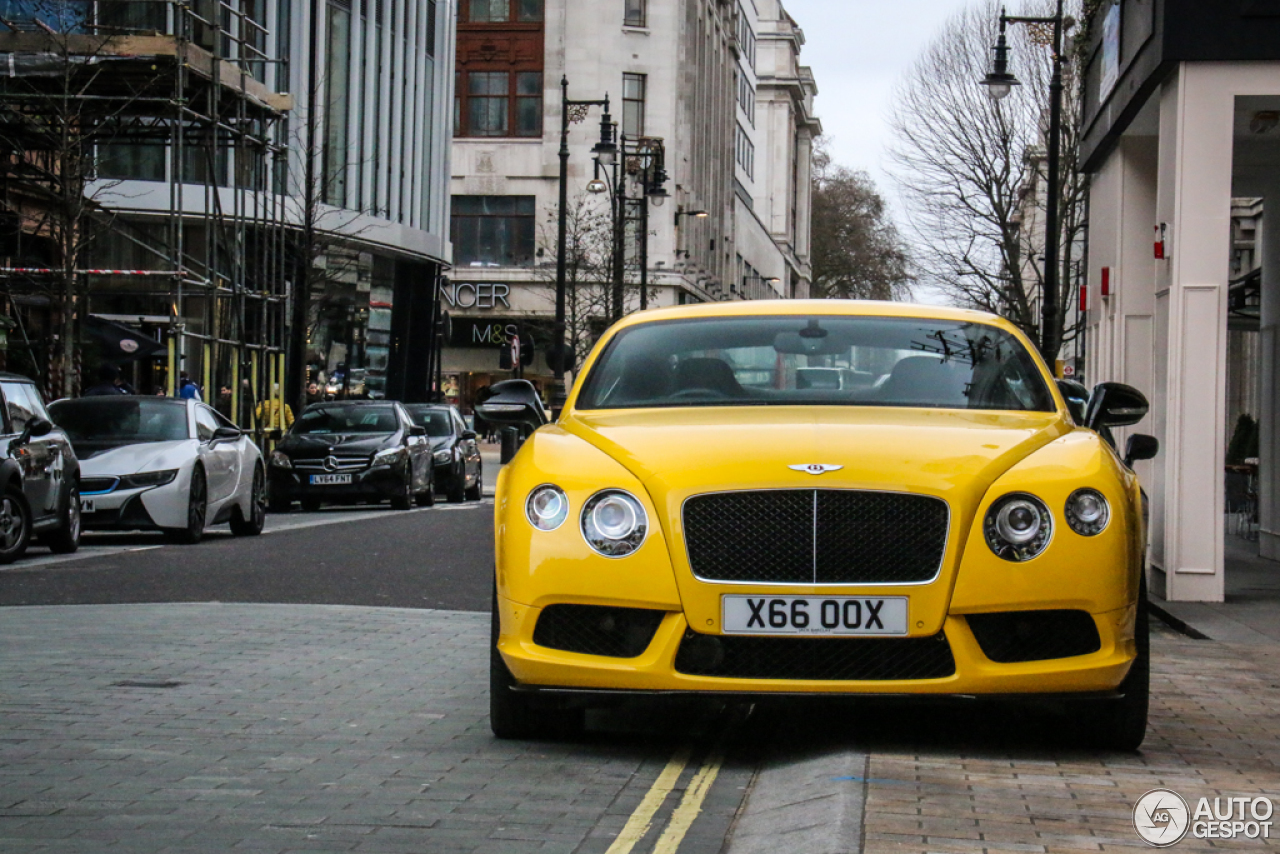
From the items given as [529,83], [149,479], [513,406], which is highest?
[529,83]

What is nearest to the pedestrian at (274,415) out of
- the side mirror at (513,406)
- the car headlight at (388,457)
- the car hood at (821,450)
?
the car headlight at (388,457)

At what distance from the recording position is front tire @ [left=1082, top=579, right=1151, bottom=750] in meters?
6.37

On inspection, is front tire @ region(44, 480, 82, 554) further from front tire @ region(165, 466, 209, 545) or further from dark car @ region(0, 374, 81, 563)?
front tire @ region(165, 466, 209, 545)

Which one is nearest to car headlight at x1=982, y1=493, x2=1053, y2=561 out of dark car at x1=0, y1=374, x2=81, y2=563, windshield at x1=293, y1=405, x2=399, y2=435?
dark car at x1=0, y1=374, x2=81, y2=563

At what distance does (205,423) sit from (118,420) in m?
0.90

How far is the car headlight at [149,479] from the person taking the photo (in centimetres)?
1789

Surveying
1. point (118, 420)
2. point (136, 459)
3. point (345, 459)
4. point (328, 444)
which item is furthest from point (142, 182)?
point (136, 459)

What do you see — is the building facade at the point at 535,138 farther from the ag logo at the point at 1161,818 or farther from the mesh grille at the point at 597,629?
the ag logo at the point at 1161,818

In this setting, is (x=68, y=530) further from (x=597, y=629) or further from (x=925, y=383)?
(x=597, y=629)

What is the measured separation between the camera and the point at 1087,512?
20.5 feet

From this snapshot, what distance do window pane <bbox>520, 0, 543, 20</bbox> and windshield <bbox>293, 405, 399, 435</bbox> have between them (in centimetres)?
5179

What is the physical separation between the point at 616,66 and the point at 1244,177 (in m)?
60.4

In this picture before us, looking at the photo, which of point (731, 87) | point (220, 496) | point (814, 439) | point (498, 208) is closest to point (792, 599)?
point (814, 439)

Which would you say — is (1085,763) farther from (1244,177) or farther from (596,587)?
(1244,177)
